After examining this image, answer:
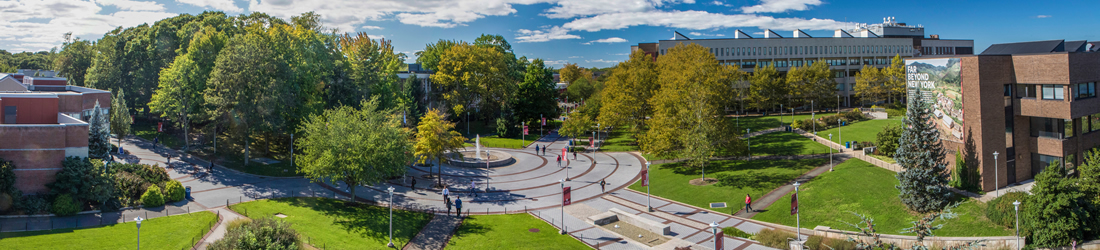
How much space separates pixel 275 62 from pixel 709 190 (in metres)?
35.8

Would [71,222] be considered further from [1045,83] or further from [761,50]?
[761,50]

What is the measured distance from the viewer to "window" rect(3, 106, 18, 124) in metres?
34.5

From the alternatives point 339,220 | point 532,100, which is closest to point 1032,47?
point 339,220

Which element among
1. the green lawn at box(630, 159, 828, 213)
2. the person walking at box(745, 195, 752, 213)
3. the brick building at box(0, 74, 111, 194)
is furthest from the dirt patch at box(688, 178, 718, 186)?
the brick building at box(0, 74, 111, 194)

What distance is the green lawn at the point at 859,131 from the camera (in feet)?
185

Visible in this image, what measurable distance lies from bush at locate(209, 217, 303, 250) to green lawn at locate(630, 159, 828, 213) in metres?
24.5

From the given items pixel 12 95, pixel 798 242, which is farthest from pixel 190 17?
pixel 798 242

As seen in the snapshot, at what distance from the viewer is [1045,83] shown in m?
33.8

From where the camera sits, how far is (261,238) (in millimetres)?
21016

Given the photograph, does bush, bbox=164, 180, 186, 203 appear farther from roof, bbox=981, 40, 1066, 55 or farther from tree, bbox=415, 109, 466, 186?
roof, bbox=981, 40, 1066, 55

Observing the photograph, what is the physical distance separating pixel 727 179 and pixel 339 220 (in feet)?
87.4

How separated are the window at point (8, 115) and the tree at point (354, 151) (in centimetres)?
1616

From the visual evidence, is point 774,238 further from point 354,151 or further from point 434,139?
point 434,139

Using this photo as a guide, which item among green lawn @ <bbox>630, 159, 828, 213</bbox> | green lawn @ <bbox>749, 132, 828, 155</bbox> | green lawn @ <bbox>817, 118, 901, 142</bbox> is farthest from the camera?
green lawn @ <bbox>817, 118, 901, 142</bbox>
